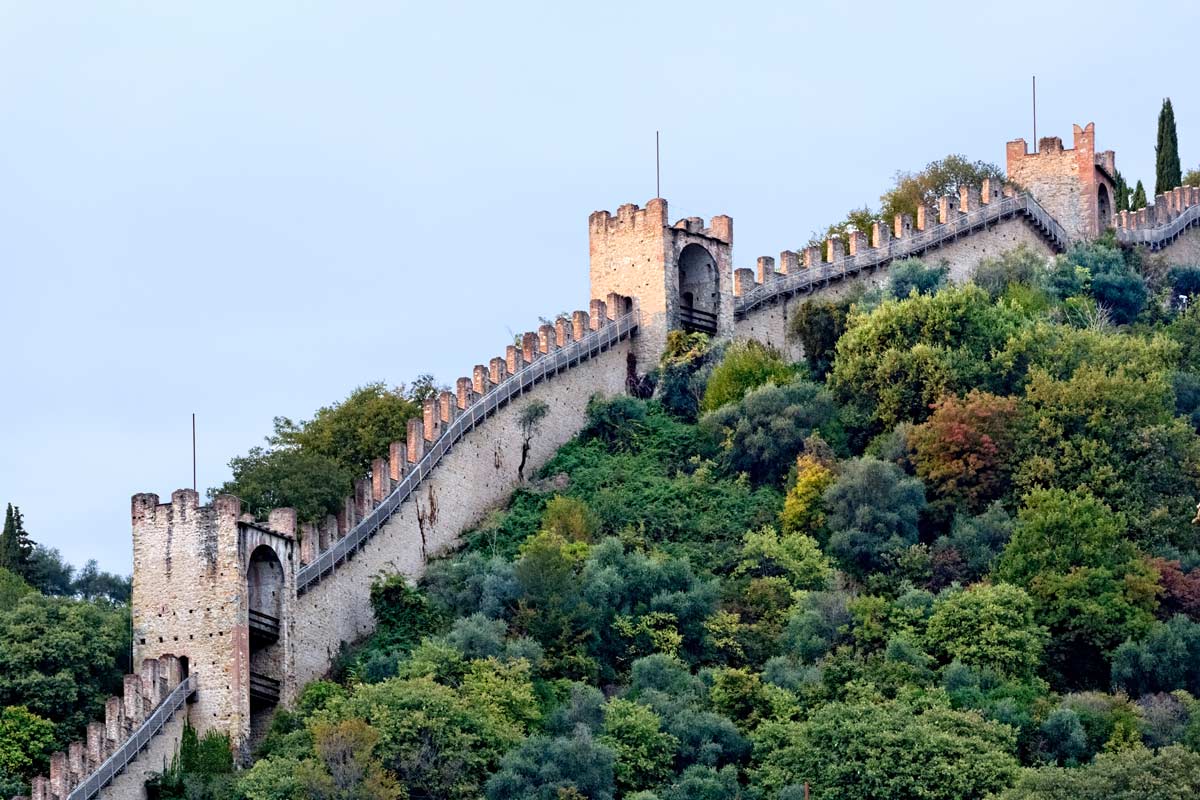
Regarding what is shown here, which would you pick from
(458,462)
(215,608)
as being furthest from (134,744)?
(458,462)

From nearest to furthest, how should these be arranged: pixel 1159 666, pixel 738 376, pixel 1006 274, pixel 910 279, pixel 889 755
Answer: pixel 889 755, pixel 1159 666, pixel 738 376, pixel 910 279, pixel 1006 274

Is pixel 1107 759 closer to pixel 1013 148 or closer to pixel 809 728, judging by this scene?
pixel 809 728

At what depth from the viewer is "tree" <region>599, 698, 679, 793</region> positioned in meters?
61.9

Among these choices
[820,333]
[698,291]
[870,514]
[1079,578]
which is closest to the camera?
[1079,578]

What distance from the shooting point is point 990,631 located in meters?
66.3

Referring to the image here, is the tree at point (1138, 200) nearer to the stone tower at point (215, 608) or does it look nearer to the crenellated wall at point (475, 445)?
the crenellated wall at point (475, 445)

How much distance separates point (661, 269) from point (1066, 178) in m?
15.8

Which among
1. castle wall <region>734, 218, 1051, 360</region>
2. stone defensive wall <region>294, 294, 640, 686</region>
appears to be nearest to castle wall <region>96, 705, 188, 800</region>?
stone defensive wall <region>294, 294, 640, 686</region>

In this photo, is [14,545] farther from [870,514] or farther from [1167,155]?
[1167,155]

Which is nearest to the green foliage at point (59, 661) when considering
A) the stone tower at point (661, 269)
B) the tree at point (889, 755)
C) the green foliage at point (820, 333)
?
the tree at point (889, 755)

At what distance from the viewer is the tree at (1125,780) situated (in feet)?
193

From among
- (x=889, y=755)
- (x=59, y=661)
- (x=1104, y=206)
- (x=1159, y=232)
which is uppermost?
(x=1104, y=206)

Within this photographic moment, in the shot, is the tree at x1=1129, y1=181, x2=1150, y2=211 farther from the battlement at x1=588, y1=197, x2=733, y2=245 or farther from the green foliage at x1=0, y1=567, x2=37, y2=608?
the green foliage at x1=0, y1=567, x2=37, y2=608

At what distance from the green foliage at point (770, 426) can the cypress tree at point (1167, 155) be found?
81.4 ft
